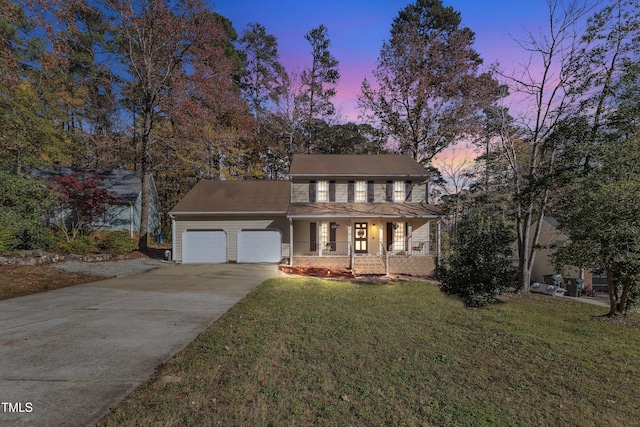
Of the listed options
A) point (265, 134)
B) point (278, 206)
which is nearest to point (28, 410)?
point (278, 206)

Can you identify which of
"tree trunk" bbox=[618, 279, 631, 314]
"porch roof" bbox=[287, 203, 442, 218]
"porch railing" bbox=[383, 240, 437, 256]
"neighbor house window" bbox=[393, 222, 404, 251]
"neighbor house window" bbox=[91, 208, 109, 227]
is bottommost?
"tree trunk" bbox=[618, 279, 631, 314]

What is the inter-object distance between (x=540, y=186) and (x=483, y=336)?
9865mm

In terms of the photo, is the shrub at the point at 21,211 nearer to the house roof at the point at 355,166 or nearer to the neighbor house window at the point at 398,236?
the house roof at the point at 355,166

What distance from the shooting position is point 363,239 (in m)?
16.7

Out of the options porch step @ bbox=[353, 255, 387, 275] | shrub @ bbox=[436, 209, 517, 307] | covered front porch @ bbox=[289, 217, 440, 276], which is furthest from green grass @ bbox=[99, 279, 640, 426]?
covered front porch @ bbox=[289, 217, 440, 276]

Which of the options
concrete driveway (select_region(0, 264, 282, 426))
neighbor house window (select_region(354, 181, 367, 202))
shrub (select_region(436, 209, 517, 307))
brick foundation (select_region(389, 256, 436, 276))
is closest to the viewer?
concrete driveway (select_region(0, 264, 282, 426))

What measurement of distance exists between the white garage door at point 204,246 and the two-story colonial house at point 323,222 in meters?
0.05

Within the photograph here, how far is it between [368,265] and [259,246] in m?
6.02

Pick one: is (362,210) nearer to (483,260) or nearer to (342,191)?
(342,191)

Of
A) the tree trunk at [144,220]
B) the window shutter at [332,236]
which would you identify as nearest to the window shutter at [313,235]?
the window shutter at [332,236]

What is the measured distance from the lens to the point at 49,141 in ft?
47.3

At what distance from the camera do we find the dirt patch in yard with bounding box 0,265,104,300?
8.07m

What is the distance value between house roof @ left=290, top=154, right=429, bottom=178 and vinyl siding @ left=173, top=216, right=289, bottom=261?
337cm

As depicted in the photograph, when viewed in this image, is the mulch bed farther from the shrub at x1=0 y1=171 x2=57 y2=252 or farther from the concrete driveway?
the shrub at x1=0 y1=171 x2=57 y2=252
